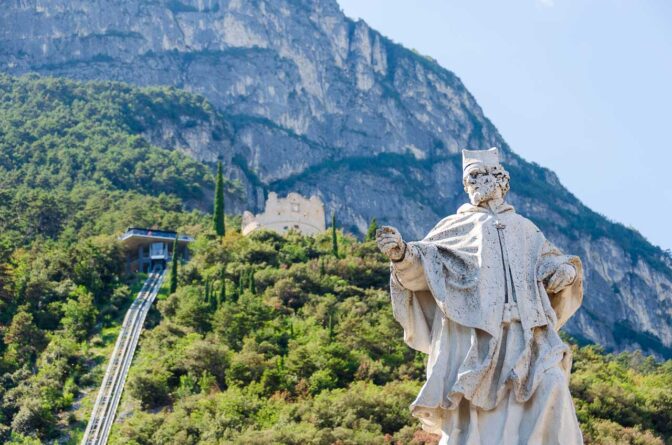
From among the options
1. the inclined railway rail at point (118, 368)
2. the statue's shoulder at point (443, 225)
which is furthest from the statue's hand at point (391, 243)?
the inclined railway rail at point (118, 368)

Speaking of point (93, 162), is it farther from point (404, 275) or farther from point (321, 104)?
point (404, 275)

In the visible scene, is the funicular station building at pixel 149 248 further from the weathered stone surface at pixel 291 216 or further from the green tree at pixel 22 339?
the green tree at pixel 22 339

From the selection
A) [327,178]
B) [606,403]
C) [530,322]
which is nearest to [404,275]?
[530,322]

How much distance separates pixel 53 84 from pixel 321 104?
48.5 meters

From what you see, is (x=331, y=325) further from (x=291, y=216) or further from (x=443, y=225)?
(x=443, y=225)

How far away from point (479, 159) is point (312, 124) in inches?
6775

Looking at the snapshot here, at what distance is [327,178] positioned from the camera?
170250 mm

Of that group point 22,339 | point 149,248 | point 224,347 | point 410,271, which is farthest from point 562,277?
point 149,248

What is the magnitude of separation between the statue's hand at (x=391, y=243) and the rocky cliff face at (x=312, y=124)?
472 ft

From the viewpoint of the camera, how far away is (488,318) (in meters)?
9.23

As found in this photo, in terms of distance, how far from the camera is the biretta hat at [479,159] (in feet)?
33.1

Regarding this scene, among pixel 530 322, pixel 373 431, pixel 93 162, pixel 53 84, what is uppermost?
pixel 53 84

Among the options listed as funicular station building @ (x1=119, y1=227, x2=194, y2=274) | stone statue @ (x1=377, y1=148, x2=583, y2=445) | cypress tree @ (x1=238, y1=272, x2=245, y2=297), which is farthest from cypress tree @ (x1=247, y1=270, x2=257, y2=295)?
stone statue @ (x1=377, y1=148, x2=583, y2=445)

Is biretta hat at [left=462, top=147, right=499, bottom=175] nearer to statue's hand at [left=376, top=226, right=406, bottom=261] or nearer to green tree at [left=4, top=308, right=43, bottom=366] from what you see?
statue's hand at [left=376, top=226, right=406, bottom=261]
